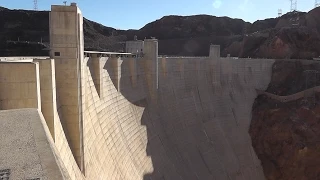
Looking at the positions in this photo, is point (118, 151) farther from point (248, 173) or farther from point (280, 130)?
point (280, 130)

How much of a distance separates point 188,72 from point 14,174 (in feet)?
65.4

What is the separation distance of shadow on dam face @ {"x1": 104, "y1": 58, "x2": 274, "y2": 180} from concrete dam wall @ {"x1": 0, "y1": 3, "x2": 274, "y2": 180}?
7cm

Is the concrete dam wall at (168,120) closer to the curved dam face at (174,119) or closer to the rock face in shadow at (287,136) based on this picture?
the curved dam face at (174,119)

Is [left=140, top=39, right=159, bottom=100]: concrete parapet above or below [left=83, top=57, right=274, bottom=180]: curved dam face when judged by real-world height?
above

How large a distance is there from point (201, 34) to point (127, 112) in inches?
1723

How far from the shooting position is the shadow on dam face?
17.8 meters

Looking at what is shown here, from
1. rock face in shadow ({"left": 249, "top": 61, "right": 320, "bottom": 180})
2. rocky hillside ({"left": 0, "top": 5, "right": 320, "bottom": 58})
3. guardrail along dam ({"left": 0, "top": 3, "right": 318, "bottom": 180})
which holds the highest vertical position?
rocky hillside ({"left": 0, "top": 5, "right": 320, "bottom": 58})

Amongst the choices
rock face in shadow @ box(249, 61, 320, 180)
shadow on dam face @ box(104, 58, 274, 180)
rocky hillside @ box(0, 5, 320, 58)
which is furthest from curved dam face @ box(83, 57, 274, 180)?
rocky hillside @ box(0, 5, 320, 58)

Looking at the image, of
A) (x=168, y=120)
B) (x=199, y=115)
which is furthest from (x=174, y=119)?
(x=199, y=115)

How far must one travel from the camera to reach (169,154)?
1847 cm

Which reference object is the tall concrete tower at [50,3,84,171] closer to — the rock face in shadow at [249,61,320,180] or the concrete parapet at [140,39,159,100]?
the concrete parapet at [140,39,159,100]

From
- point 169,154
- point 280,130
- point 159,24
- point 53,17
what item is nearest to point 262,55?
point 280,130

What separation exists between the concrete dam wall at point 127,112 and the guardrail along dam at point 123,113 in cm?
3

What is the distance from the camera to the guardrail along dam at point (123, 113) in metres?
5.75
